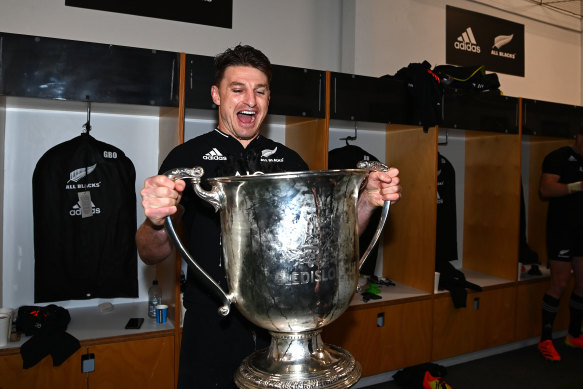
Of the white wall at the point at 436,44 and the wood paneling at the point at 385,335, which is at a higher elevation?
the white wall at the point at 436,44

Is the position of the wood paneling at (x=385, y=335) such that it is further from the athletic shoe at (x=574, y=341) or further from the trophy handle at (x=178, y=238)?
the trophy handle at (x=178, y=238)

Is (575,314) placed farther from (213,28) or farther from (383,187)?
(213,28)

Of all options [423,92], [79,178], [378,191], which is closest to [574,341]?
[423,92]

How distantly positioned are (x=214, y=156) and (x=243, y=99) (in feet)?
0.67

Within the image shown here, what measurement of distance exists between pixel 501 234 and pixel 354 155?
1562 mm

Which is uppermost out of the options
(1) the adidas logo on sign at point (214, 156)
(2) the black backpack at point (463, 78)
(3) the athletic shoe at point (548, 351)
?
(2) the black backpack at point (463, 78)

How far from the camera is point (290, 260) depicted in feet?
2.50

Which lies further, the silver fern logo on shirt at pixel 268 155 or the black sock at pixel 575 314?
the black sock at pixel 575 314

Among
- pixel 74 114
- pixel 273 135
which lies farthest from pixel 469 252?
pixel 74 114

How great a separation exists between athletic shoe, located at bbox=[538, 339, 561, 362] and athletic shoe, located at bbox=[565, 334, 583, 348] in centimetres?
32

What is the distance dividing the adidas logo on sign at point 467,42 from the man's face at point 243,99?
3562 millimetres

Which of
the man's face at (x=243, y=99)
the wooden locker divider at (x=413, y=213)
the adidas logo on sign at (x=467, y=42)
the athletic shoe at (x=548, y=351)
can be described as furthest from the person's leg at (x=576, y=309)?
the man's face at (x=243, y=99)

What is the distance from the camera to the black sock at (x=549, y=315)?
11.8ft

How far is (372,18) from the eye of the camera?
12.0ft
